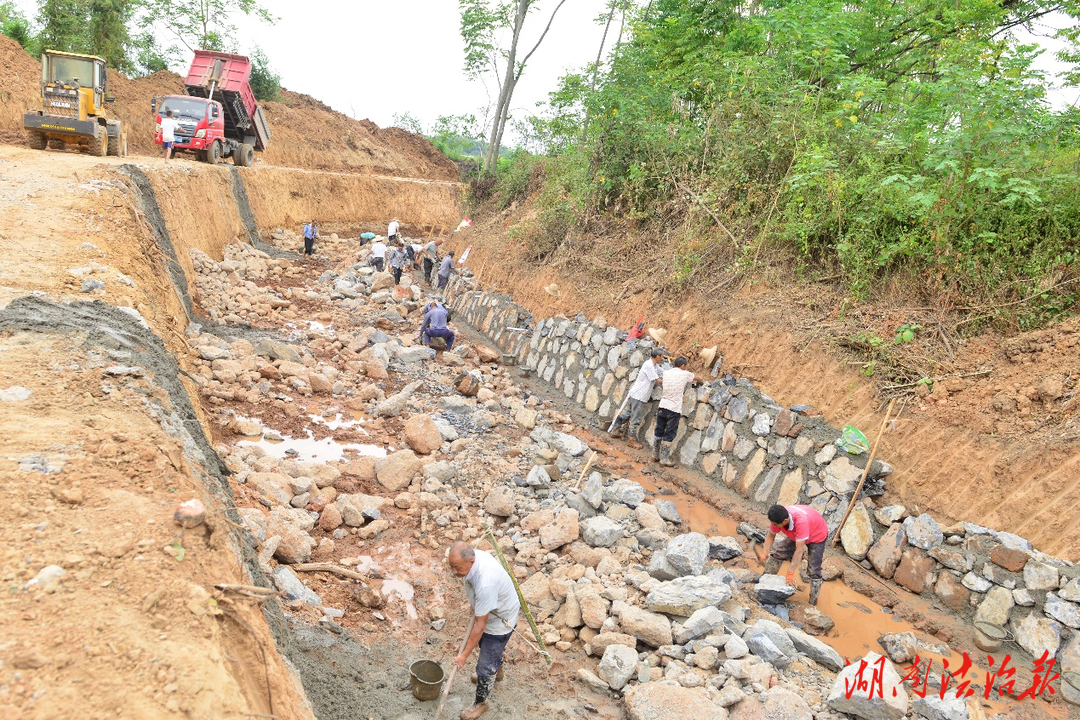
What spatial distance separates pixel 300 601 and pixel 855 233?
7.20m

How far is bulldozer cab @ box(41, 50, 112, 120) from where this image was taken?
12.9 m

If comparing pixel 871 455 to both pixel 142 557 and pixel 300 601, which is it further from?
pixel 142 557

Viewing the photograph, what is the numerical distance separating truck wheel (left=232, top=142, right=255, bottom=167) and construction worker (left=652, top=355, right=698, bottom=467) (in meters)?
17.3

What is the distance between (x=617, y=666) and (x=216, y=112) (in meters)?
18.6

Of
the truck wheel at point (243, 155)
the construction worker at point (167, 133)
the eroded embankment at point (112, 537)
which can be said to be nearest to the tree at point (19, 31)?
the truck wheel at point (243, 155)

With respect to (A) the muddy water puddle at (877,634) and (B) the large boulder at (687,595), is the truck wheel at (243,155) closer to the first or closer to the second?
(A) the muddy water puddle at (877,634)

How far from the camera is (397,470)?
22.1ft

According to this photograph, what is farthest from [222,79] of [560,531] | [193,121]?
[560,531]

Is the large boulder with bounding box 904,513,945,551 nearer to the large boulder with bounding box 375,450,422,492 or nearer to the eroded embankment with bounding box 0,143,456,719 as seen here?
A: the large boulder with bounding box 375,450,422,492

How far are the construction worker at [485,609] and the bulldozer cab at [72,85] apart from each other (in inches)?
581

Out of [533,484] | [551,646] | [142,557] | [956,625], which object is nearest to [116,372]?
[142,557]

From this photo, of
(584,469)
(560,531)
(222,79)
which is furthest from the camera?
(222,79)

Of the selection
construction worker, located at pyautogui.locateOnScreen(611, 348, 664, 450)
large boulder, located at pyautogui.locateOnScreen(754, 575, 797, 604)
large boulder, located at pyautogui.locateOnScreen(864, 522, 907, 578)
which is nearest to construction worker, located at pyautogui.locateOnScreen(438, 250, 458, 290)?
construction worker, located at pyautogui.locateOnScreen(611, 348, 664, 450)

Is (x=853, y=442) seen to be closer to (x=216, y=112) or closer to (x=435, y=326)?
(x=435, y=326)
